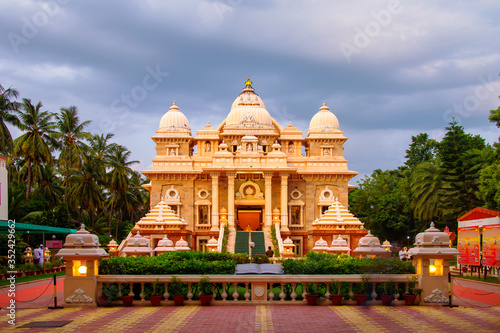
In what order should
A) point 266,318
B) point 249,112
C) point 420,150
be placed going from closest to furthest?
1. point 266,318
2. point 249,112
3. point 420,150

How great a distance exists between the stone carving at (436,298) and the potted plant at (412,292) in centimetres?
30

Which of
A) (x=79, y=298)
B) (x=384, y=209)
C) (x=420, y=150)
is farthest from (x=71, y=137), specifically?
(x=420, y=150)

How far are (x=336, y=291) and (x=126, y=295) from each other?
20.2 feet

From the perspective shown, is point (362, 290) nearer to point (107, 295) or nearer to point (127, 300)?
point (127, 300)

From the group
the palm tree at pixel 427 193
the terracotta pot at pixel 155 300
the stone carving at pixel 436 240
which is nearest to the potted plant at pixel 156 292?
the terracotta pot at pixel 155 300

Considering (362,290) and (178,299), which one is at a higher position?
(362,290)

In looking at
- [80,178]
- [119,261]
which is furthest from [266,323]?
[80,178]

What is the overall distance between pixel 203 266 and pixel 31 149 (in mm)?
34599

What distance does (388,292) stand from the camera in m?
16.5

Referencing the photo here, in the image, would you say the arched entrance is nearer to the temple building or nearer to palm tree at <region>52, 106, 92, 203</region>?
the temple building

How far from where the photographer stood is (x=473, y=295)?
20141 mm

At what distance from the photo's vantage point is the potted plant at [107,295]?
53.8ft

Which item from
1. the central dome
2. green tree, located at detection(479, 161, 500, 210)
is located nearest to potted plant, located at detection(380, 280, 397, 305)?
green tree, located at detection(479, 161, 500, 210)

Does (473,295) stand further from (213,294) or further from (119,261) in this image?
(119,261)
